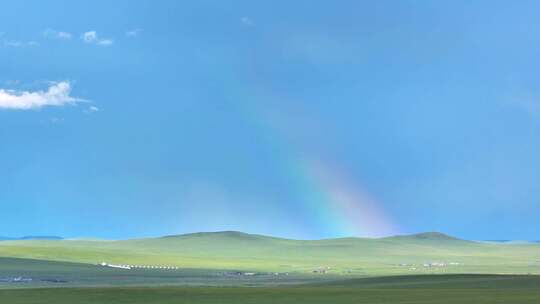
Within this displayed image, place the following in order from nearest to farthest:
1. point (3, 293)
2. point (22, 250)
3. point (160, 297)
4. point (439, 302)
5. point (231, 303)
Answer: point (439, 302) → point (231, 303) → point (160, 297) → point (3, 293) → point (22, 250)

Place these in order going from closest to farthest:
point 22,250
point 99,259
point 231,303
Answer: point 231,303 → point 99,259 → point 22,250

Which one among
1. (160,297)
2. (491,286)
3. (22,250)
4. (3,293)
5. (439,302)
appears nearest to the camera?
(439,302)

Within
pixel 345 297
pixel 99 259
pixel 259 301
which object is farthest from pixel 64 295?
pixel 99 259

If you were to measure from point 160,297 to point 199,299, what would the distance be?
303 cm

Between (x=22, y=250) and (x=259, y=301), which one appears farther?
(x=22, y=250)

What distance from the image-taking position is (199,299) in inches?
2092

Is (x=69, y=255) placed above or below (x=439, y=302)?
above

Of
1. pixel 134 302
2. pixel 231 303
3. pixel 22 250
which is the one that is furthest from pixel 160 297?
pixel 22 250

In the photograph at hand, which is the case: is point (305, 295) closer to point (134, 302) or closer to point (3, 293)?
point (134, 302)

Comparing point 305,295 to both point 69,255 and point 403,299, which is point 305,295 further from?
point 69,255

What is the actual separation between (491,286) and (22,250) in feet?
462

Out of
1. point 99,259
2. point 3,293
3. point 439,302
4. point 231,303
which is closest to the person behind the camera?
point 439,302

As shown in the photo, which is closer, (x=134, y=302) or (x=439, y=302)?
(x=439, y=302)

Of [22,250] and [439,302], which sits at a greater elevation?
[22,250]
